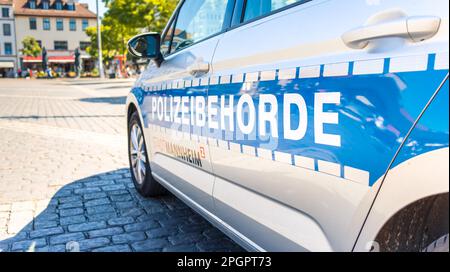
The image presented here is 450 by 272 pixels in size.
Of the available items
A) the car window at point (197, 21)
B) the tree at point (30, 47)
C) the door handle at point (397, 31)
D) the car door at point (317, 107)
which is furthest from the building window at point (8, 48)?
the door handle at point (397, 31)

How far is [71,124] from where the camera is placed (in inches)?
333

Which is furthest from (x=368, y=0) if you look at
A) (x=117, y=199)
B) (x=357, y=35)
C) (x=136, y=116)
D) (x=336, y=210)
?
(x=117, y=199)

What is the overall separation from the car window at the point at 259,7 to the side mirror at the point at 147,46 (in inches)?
46.2

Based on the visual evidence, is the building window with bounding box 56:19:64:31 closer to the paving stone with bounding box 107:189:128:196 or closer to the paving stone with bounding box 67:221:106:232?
the paving stone with bounding box 107:189:128:196

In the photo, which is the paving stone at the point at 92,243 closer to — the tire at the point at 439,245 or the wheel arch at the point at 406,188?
the wheel arch at the point at 406,188

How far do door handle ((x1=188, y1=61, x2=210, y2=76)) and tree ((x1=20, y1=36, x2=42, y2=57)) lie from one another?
54464 mm

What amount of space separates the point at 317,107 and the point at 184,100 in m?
1.21

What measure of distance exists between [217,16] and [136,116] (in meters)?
1.56

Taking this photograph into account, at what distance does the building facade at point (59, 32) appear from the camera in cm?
5141

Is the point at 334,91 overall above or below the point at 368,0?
below

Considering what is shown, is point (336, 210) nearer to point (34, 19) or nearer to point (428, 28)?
point (428, 28)

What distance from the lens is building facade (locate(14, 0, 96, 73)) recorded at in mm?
51412

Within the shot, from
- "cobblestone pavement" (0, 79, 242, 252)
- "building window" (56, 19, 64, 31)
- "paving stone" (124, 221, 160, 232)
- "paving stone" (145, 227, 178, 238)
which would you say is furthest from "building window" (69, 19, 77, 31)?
"paving stone" (145, 227, 178, 238)

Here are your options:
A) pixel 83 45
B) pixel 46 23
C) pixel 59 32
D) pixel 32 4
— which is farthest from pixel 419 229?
pixel 83 45
